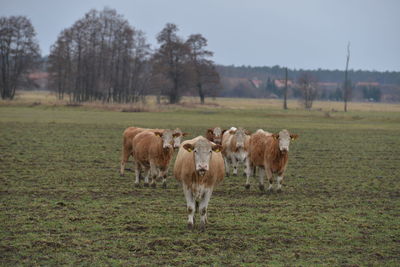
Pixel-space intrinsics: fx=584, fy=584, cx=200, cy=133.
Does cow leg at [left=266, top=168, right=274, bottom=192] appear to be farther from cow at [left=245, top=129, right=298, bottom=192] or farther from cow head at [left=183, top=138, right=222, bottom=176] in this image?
cow head at [left=183, top=138, right=222, bottom=176]

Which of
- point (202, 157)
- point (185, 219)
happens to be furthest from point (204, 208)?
point (202, 157)

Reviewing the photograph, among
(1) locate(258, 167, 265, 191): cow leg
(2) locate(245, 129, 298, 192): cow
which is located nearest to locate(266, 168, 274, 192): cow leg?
(2) locate(245, 129, 298, 192): cow

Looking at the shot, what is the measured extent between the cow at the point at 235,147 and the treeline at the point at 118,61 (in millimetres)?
64546

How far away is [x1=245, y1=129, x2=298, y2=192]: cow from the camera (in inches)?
623

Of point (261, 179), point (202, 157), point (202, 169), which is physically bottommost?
point (261, 179)

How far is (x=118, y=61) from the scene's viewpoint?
290ft

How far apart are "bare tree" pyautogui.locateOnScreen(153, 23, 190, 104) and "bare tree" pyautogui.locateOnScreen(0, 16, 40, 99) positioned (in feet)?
60.6

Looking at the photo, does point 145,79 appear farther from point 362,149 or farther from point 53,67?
point 362,149

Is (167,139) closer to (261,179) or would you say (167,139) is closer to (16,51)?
(261,179)

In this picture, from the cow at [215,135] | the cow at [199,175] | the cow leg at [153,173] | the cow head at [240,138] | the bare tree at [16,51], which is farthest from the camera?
the bare tree at [16,51]

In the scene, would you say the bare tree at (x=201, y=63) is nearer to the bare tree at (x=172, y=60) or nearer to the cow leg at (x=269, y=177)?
the bare tree at (x=172, y=60)

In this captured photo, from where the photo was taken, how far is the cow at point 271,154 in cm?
1583

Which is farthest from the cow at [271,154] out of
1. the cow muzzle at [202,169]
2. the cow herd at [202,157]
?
the cow muzzle at [202,169]

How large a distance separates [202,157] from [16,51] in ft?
263
